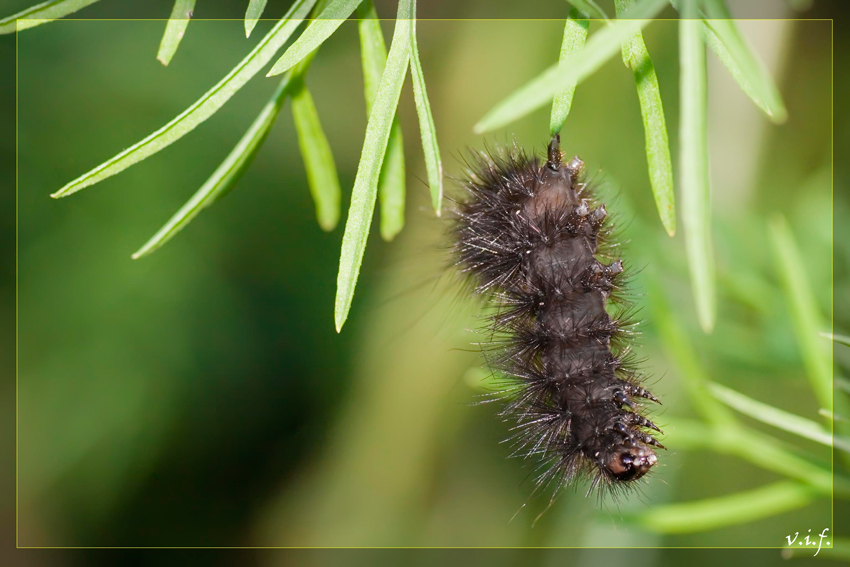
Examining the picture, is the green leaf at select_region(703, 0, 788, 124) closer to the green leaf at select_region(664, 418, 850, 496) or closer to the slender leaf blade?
the slender leaf blade

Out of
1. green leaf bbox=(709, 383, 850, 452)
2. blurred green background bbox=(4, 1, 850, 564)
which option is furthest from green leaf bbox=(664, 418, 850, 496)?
blurred green background bbox=(4, 1, 850, 564)

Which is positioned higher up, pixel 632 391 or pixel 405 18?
pixel 405 18

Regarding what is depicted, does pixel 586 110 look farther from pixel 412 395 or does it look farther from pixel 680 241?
pixel 412 395

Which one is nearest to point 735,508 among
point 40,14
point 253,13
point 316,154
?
point 316,154

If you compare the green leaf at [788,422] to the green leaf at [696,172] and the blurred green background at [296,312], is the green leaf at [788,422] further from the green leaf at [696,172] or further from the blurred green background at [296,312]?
the blurred green background at [296,312]

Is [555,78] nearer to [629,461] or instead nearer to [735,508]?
[629,461]

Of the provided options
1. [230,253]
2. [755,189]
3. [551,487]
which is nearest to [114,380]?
[230,253]
